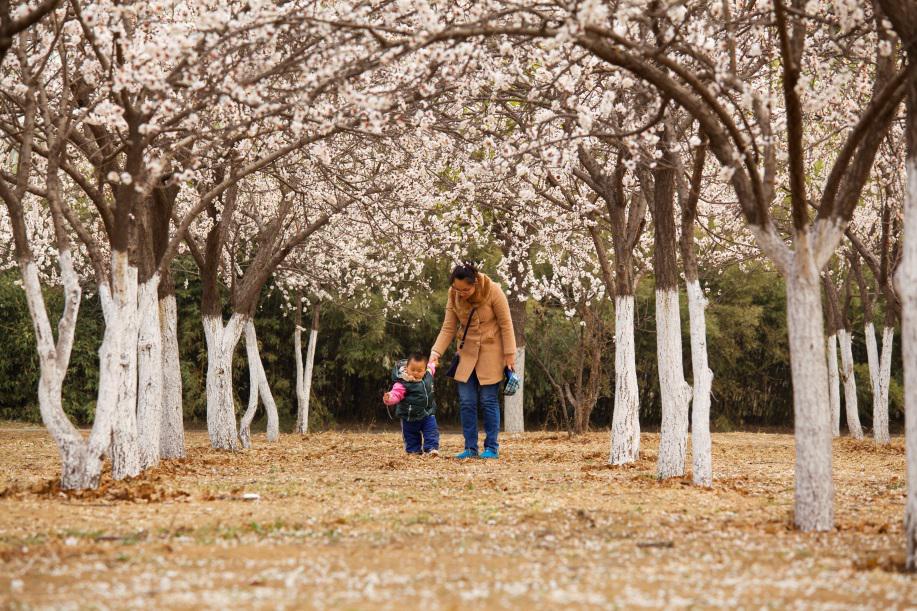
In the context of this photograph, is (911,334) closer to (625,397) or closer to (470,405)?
(625,397)

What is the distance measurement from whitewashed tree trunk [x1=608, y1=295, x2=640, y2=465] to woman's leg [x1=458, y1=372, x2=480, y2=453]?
1687 millimetres

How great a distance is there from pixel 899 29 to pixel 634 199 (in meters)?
6.96

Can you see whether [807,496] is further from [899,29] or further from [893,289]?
[893,289]

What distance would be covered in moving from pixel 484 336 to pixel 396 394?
1.31 meters

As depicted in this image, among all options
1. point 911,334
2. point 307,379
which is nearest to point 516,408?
point 307,379

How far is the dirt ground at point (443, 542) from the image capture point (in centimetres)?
461

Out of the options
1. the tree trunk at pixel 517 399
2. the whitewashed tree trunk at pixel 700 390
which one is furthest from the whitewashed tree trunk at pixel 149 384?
the tree trunk at pixel 517 399

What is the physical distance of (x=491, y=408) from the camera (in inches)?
496

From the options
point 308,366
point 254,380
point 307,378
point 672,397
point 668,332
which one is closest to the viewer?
point 668,332

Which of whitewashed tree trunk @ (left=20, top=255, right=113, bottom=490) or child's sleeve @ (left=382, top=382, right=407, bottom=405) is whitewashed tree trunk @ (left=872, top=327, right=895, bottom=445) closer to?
child's sleeve @ (left=382, top=382, right=407, bottom=405)

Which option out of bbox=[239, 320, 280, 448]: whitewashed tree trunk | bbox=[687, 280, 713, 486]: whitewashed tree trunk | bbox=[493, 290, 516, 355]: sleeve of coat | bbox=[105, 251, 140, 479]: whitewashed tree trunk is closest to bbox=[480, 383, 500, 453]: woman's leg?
bbox=[493, 290, 516, 355]: sleeve of coat

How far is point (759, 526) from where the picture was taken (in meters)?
7.04

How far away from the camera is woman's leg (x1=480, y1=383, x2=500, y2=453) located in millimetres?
12477

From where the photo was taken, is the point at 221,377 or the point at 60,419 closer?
the point at 60,419
